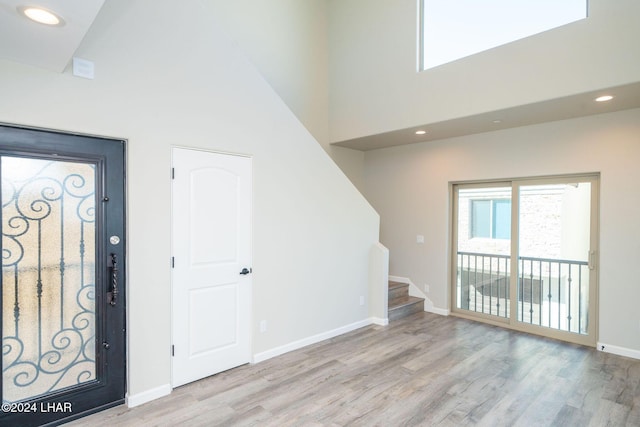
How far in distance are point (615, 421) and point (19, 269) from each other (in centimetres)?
450

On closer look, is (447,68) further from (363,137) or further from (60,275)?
(60,275)

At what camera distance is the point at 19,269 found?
2.37 m

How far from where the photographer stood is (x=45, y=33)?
1.88 m

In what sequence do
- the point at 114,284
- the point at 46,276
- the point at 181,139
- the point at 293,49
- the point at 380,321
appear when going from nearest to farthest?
1. the point at 46,276
2. the point at 114,284
3. the point at 181,139
4. the point at 380,321
5. the point at 293,49

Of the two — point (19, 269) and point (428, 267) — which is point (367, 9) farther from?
point (19, 269)

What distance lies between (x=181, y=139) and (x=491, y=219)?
4391 millimetres

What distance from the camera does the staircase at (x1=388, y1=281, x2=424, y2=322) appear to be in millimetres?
5250

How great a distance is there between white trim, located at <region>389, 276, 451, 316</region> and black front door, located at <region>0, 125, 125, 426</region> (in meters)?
4.41

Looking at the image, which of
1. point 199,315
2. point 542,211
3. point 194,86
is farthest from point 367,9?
point 199,315

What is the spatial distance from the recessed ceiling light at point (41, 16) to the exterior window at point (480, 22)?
4.18 meters

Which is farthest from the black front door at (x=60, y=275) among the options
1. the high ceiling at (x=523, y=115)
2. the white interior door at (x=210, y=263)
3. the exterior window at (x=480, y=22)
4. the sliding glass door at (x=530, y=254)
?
the sliding glass door at (x=530, y=254)

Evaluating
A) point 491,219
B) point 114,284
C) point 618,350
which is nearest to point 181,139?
point 114,284

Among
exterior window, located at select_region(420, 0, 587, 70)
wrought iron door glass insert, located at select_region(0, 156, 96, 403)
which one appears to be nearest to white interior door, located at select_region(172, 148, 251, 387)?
wrought iron door glass insert, located at select_region(0, 156, 96, 403)

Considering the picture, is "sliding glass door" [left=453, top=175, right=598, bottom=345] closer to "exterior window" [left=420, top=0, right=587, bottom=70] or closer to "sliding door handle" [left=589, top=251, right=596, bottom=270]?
"sliding door handle" [left=589, top=251, right=596, bottom=270]
